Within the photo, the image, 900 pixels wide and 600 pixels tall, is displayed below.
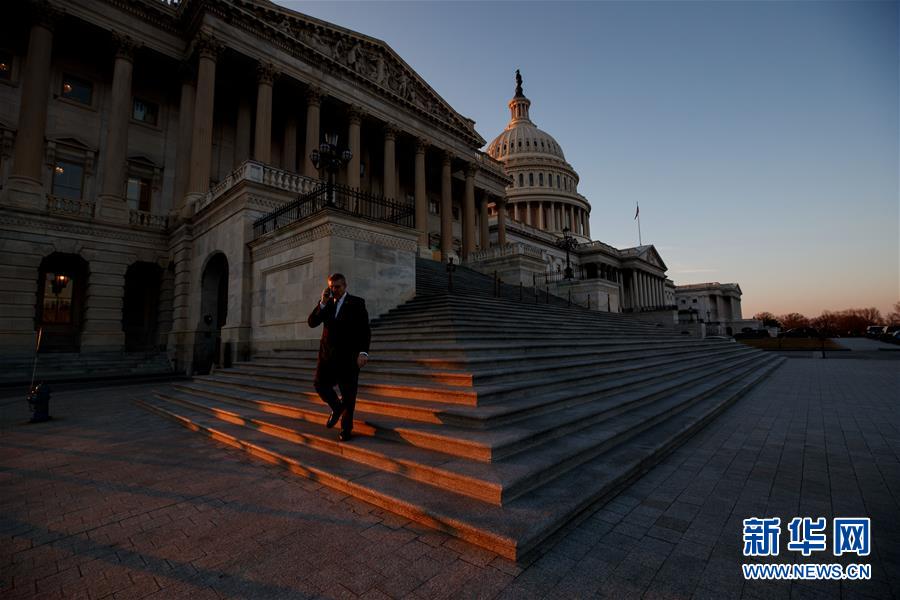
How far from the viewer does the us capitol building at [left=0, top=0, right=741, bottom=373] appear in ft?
43.0

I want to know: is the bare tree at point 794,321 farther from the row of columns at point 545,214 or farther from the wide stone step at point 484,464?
the wide stone step at point 484,464

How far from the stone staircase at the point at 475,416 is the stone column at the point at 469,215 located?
22.2 metres

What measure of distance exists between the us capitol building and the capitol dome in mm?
62001

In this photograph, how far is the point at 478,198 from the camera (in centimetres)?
4231

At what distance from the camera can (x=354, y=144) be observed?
26.5 meters

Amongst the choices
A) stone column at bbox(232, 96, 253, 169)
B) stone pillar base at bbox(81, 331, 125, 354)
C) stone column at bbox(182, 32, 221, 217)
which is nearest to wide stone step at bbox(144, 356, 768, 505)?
stone pillar base at bbox(81, 331, 125, 354)

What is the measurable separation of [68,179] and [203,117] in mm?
7739

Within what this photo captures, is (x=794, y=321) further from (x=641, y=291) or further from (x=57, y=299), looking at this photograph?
(x=57, y=299)

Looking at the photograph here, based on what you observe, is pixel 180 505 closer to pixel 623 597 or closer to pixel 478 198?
pixel 623 597

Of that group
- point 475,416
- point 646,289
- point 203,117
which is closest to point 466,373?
point 475,416

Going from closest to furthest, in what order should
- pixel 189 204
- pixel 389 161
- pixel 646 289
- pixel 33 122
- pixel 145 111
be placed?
1. pixel 33 122
2. pixel 189 204
3. pixel 145 111
4. pixel 389 161
5. pixel 646 289

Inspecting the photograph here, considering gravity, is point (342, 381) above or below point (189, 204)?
below

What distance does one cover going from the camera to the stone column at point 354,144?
26328 mm

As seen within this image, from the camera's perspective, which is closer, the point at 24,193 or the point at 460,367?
the point at 460,367
